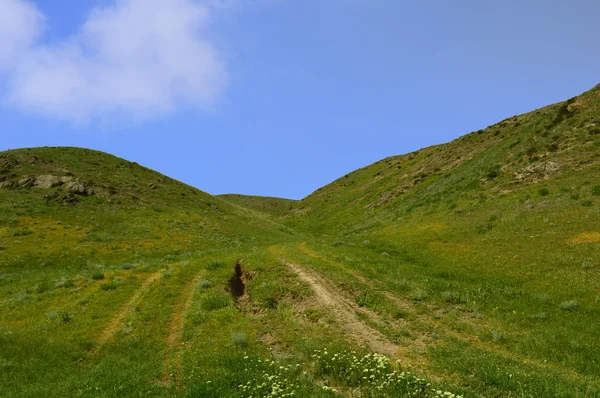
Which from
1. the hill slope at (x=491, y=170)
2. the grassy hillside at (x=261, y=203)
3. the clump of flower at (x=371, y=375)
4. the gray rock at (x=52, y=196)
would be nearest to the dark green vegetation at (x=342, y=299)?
the clump of flower at (x=371, y=375)

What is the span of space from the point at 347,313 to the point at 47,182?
57.2m

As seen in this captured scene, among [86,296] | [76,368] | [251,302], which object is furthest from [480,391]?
[86,296]

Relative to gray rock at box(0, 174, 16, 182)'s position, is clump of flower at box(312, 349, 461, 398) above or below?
below

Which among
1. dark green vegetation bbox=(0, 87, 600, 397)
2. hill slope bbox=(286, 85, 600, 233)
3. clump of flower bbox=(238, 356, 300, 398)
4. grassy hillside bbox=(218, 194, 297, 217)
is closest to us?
clump of flower bbox=(238, 356, 300, 398)

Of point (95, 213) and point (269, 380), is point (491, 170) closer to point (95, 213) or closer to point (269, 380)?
point (269, 380)

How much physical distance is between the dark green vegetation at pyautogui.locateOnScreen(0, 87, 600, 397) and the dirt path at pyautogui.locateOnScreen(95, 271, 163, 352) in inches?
5.5

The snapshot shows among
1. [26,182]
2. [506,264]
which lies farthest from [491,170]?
[26,182]

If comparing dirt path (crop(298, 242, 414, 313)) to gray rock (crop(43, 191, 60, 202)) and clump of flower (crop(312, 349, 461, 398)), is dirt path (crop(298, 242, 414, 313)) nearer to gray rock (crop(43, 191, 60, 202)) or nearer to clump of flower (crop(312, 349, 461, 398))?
clump of flower (crop(312, 349, 461, 398))

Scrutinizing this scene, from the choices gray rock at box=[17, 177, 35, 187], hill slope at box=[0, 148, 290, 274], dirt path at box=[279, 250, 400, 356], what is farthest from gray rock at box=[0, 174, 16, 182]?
dirt path at box=[279, 250, 400, 356]

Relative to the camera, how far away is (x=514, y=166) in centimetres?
4503

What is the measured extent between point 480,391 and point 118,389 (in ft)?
35.5

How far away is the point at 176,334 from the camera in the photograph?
53.8 feet

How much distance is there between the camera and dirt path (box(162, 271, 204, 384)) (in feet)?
41.4

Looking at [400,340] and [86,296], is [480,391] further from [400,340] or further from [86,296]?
[86,296]
